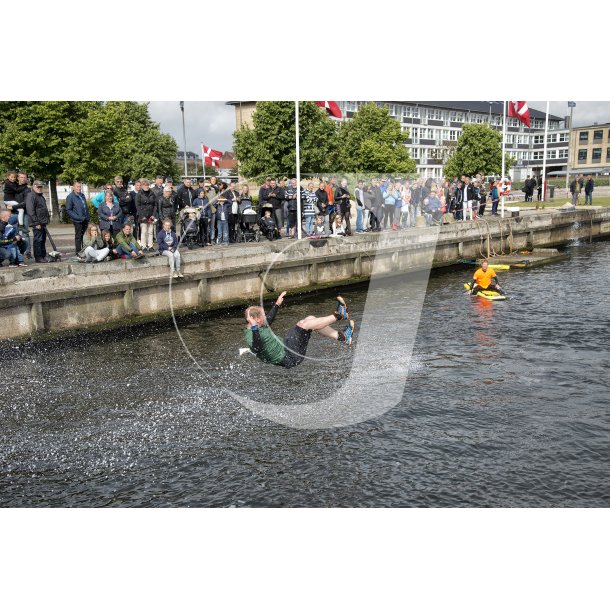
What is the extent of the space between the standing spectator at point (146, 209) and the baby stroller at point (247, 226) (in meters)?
3.24

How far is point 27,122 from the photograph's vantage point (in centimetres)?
4659

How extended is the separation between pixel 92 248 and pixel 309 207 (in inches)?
Result: 315

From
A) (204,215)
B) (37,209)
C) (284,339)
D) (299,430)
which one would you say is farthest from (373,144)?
(284,339)

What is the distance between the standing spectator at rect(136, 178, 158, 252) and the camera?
25859 millimetres

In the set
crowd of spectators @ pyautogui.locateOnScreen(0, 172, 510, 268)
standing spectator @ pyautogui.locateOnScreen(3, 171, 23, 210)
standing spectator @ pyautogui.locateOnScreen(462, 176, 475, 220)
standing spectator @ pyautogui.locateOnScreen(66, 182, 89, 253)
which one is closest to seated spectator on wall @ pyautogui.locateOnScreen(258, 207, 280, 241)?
crowd of spectators @ pyautogui.locateOnScreen(0, 172, 510, 268)

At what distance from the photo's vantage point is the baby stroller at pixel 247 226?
86.7 ft

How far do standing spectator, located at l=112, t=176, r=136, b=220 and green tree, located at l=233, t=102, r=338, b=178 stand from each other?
37.4m

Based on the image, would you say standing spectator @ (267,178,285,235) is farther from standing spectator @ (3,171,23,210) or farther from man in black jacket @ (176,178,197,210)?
standing spectator @ (3,171,23,210)

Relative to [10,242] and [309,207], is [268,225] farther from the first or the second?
[10,242]

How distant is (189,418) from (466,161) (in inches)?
3100

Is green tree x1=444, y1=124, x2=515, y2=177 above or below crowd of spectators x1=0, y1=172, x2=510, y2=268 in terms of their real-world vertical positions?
above

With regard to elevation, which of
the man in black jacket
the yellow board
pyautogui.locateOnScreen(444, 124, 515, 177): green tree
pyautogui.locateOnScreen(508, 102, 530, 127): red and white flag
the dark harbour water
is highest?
pyautogui.locateOnScreen(508, 102, 530, 127): red and white flag

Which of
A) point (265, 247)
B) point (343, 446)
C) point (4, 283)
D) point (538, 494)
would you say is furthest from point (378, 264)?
point (4, 283)

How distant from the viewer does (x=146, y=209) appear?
85.5 ft
